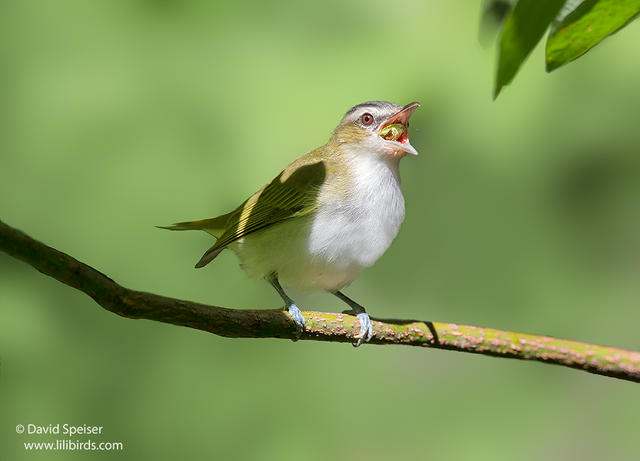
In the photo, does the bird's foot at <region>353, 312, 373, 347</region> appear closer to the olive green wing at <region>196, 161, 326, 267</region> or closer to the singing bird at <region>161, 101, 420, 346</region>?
the singing bird at <region>161, 101, 420, 346</region>

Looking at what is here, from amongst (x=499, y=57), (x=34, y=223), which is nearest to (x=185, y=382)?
(x=34, y=223)

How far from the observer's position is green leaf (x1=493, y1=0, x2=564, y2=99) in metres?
0.38

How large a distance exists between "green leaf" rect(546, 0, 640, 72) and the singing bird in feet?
3.26

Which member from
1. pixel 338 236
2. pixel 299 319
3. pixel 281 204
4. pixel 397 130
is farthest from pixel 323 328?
pixel 397 130

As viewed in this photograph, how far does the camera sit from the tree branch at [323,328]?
29.5 inches

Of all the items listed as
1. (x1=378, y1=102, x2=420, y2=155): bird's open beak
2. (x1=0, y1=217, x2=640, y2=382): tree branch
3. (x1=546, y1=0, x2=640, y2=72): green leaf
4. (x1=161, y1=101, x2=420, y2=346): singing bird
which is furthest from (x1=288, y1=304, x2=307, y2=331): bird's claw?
(x1=546, y1=0, x2=640, y2=72): green leaf

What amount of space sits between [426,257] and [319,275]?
97 centimetres

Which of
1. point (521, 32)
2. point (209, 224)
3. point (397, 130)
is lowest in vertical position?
point (209, 224)

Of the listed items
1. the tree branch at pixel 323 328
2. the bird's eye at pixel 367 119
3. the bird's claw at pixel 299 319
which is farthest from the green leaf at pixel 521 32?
the bird's eye at pixel 367 119

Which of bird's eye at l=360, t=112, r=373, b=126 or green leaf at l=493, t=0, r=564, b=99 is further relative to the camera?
bird's eye at l=360, t=112, r=373, b=126

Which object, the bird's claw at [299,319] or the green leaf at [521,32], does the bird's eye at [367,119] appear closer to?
the bird's claw at [299,319]

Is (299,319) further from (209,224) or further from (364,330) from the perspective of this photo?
(209,224)

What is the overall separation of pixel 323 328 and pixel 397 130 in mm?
665

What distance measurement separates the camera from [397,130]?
1610mm
